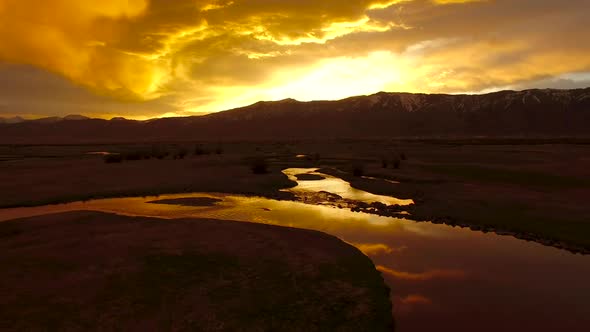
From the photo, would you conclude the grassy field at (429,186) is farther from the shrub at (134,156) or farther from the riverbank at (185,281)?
the shrub at (134,156)

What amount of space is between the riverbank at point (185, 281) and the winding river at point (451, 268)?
106 cm

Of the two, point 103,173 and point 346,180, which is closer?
point 346,180

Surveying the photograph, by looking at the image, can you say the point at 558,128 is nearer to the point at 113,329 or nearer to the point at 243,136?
the point at 243,136

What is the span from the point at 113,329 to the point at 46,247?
6847 mm

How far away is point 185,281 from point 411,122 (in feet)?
561

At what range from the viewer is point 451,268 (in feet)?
42.5

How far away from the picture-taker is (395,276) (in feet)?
40.2

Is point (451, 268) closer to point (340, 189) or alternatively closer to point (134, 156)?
point (340, 189)

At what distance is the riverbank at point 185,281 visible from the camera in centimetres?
887

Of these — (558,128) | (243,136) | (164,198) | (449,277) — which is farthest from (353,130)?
(449,277)

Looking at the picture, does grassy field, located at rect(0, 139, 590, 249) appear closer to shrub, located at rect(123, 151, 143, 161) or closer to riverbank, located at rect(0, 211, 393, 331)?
riverbank, located at rect(0, 211, 393, 331)

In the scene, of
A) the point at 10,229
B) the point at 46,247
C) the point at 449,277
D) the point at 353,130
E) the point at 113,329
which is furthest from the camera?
the point at 353,130

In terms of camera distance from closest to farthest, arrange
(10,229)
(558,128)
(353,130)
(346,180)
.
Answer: (10,229)
(346,180)
(558,128)
(353,130)

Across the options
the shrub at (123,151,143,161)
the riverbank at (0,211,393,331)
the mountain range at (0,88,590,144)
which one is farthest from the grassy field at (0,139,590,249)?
the mountain range at (0,88,590,144)
